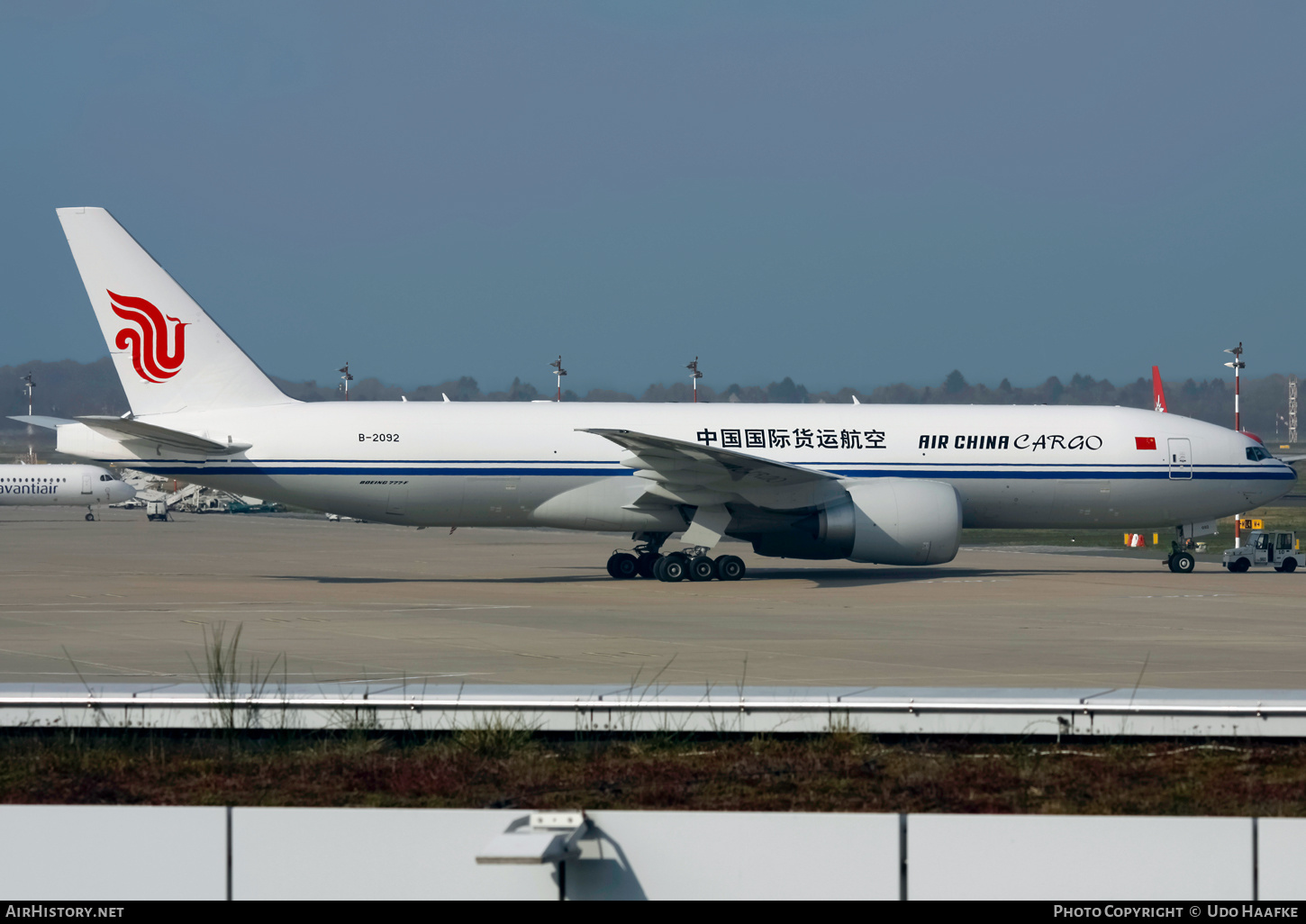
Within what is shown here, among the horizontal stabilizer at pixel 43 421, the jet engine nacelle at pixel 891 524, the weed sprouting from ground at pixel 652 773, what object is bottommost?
the weed sprouting from ground at pixel 652 773

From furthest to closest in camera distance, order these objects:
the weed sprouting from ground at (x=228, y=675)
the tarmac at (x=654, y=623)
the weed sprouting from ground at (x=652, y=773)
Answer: the tarmac at (x=654, y=623) → the weed sprouting from ground at (x=228, y=675) → the weed sprouting from ground at (x=652, y=773)

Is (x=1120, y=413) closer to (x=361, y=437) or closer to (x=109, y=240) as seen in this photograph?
(x=361, y=437)

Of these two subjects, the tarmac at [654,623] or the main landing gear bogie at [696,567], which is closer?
the tarmac at [654,623]

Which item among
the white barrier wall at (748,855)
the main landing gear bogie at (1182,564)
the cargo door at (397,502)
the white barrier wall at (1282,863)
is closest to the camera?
the white barrier wall at (1282,863)

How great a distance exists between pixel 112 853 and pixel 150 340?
26.9m

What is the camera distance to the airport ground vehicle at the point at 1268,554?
118 ft

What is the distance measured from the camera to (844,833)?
4863 millimetres

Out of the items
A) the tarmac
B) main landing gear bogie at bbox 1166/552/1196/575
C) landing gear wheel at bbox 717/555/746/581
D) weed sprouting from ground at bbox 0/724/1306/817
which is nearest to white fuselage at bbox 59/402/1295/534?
landing gear wheel at bbox 717/555/746/581

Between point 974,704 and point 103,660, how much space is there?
1057cm

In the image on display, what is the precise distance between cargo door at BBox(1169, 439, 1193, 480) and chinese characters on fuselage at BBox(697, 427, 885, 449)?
715 cm

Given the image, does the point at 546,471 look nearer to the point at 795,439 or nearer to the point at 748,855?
the point at 795,439

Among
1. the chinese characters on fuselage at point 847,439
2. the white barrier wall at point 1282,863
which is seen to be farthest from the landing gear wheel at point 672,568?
the white barrier wall at point 1282,863

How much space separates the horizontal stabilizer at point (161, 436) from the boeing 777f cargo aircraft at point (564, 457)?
2.1 inches

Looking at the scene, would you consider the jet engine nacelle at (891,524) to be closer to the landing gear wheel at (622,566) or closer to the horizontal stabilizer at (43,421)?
the landing gear wheel at (622,566)
